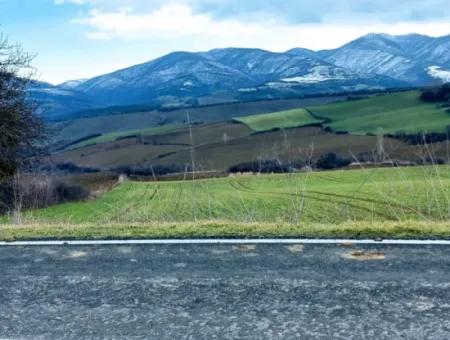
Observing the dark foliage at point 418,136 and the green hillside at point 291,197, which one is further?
the dark foliage at point 418,136

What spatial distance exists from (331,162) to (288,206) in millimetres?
36181

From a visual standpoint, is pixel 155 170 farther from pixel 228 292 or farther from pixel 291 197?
pixel 228 292

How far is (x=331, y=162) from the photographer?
58.3 meters

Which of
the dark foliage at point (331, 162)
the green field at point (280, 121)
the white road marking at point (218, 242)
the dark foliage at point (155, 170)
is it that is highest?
the green field at point (280, 121)

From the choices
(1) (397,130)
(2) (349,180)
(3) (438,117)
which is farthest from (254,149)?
(2) (349,180)

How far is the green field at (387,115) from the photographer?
73988mm

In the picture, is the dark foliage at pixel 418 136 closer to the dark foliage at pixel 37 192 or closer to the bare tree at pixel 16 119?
the dark foliage at pixel 37 192

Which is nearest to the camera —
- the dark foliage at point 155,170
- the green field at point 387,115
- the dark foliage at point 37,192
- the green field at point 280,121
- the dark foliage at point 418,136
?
the dark foliage at point 37,192

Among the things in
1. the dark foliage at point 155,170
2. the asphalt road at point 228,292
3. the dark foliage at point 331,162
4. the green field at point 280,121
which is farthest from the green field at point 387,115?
the asphalt road at point 228,292

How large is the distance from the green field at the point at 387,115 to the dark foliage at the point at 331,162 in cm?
1224

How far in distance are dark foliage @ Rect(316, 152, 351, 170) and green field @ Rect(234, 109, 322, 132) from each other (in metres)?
32.1

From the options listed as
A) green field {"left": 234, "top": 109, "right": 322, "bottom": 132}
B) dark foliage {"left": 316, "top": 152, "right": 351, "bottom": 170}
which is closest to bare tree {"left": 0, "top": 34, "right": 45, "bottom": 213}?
dark foliage {"left": 316, "top": 152, "right": 351, "bottom": 170}

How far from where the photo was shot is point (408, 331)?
3463 millimetres

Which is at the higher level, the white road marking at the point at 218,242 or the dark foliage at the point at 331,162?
the white road marking at the point at 218,242
